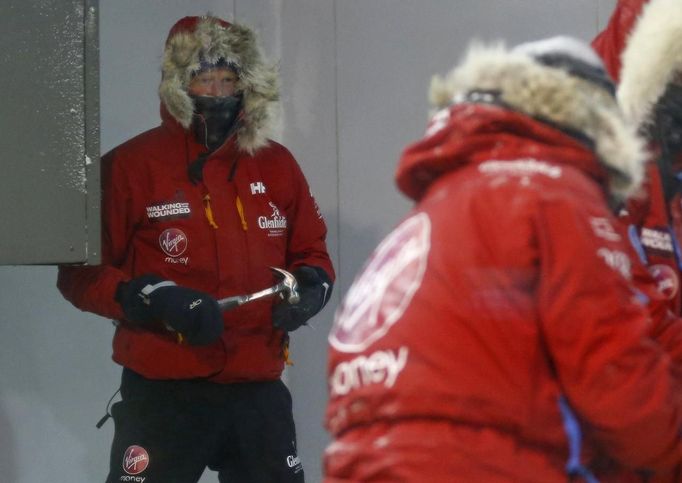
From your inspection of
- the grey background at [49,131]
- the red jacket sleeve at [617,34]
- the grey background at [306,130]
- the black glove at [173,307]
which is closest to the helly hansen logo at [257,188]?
the black glove at [173,307]

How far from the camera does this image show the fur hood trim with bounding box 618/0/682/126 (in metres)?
2.00

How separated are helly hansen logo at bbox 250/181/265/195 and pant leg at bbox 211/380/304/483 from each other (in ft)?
1.59

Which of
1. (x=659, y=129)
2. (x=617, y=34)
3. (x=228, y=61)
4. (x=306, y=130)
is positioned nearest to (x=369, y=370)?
(x=659, y=129)

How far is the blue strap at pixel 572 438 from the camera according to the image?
149 cm

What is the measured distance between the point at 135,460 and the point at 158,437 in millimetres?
76

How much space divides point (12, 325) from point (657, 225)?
2143 mm

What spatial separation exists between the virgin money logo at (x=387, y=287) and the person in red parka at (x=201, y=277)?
1.14 meters

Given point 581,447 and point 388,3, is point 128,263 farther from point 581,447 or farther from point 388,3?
point 581,447

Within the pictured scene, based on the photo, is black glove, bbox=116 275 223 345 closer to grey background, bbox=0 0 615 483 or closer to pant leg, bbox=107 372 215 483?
pant leg, bbox=107 372 215 483

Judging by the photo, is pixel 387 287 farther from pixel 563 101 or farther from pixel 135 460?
pixel 135 460

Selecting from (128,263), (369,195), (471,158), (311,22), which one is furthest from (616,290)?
(311,22)

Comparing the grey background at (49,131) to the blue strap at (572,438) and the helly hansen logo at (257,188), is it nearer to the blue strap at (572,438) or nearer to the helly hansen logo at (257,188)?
the helly hansen logo at (257,188)

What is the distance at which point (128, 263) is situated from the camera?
2.93 metres

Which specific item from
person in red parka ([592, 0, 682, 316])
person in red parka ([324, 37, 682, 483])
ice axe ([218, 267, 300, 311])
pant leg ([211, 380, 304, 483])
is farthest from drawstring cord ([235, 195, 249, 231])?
person in red parka ([324, 37, 682, 483])
